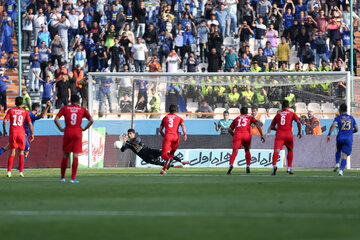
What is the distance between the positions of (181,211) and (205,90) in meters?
17.8

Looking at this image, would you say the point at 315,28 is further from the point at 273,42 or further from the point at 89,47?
the point at 89,47

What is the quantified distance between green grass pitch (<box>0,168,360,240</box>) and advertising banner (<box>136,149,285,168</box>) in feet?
35.6

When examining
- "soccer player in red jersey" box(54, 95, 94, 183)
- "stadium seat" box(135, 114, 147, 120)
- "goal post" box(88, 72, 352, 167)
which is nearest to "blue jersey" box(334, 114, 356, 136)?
"goal post" box(88, 72, 352, 167)

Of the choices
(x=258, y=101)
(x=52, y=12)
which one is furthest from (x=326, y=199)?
(x=52, y=12)

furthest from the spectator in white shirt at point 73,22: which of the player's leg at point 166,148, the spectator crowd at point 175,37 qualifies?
the player's leg at point 166,148

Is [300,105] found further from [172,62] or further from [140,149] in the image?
[172,62]

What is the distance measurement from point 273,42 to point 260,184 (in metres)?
18.7

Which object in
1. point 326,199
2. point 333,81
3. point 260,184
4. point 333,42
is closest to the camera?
point 326,199

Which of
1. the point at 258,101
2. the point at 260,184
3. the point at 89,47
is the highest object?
the point at 89,47

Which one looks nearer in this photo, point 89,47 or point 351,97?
point 351,97

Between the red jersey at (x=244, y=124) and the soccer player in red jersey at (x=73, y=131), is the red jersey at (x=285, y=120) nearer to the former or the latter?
the red jersey at (x=244, y=124)

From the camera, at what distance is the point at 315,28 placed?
33344mm

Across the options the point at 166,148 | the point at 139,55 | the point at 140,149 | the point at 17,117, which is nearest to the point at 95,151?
the point at 140,149

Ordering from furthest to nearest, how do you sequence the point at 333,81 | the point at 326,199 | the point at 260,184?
the point at 333,81, the point at 260,184, the point at 326,199
